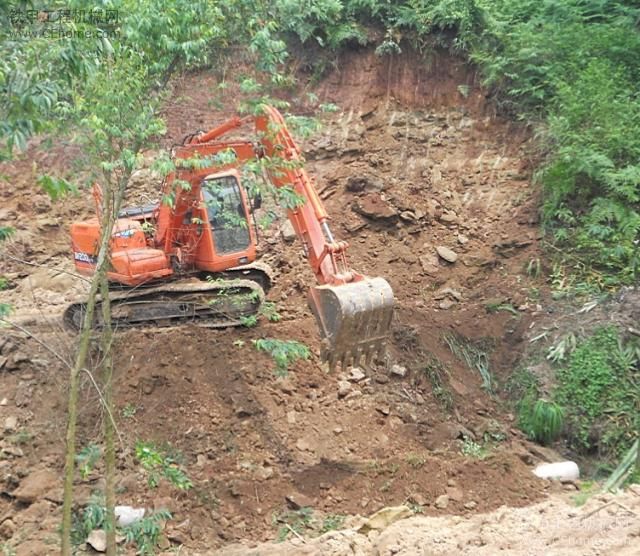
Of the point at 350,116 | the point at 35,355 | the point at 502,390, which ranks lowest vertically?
the point at 502,390

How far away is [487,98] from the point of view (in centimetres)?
1473

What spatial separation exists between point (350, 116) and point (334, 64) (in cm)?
116

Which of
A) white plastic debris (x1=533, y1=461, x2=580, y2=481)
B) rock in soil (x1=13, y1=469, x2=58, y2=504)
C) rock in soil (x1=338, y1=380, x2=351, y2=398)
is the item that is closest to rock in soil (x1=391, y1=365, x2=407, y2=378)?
rock in soil (x1=338, y1=380, x2=351, y2=398)

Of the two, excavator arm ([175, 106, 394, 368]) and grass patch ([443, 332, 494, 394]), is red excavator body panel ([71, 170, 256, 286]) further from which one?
grass patch ([443, 332, 494, 394])

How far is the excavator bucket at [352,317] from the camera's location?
7449mm

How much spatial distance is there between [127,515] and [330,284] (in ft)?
9.82

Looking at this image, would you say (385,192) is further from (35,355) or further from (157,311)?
(35,355)

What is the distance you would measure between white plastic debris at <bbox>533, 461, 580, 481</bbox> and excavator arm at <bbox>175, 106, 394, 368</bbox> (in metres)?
2.54

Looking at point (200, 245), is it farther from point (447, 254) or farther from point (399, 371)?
point (447, 254)

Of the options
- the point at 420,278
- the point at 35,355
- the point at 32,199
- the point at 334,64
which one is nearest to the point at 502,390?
the point at 420,278

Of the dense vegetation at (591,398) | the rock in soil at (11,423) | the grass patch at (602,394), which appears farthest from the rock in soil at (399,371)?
the rock in soil at (11,423)

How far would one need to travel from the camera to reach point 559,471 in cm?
907

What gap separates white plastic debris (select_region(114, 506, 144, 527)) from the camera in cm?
813

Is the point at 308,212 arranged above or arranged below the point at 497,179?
above
